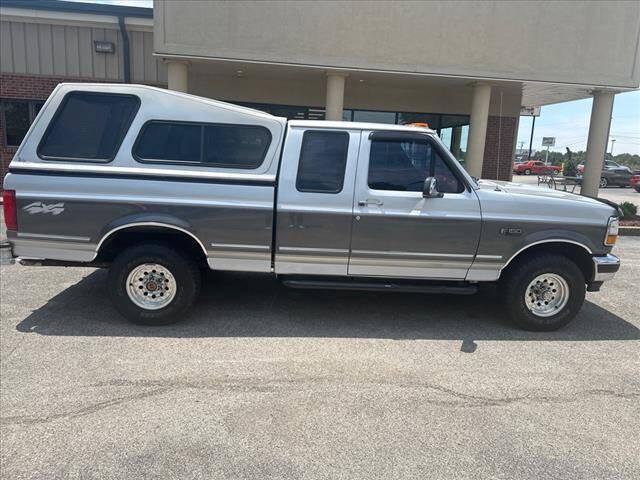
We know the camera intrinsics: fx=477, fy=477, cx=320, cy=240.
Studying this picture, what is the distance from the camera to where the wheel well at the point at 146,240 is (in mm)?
4594

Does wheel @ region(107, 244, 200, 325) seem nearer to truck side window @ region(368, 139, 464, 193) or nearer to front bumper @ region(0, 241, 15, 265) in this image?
front bumper @ region(0, 241, 15, 265)

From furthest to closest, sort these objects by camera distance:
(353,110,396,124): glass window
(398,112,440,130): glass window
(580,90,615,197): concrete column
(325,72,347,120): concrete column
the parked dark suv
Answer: the parked dark suv → (398,112,440,130): glass window → (353,110,396,124): glass window → (580,90,615,197): concrete column → (325,72,347,120): concrete column

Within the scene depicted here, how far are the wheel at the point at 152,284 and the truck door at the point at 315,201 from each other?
0.93 metres

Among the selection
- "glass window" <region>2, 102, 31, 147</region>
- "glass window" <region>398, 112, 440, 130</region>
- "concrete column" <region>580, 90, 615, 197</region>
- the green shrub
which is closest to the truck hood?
the green shrub

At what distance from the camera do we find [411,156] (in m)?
4.70

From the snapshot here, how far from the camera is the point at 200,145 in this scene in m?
4.59

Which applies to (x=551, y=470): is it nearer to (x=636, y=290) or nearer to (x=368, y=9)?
(x=636, y=290)

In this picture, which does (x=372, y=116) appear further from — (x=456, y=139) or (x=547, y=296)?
(x=547, y=296)

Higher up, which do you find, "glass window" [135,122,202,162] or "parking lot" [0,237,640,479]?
"glass window" [135,122,202,162]

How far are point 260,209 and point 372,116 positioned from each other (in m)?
10.7

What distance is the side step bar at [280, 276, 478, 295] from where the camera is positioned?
15.6 feet

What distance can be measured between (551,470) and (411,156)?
2939 millimetres

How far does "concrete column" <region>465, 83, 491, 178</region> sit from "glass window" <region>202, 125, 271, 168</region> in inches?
353

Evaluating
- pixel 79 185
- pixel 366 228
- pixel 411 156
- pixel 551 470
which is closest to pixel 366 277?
pixel 366 228
